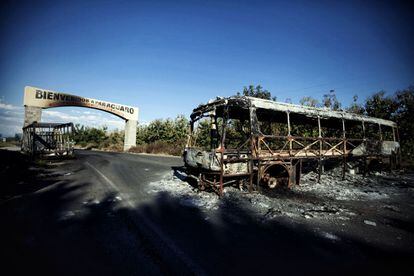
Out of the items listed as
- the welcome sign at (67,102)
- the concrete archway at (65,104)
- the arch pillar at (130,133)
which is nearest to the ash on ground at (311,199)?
the concrete archway at (65,104)

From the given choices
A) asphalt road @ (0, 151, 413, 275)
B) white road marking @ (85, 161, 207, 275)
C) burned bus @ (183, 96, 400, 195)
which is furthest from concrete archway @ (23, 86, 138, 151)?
white road marking @ (85, 161, 207, 275)

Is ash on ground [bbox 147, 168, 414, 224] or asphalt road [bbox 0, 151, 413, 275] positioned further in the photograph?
ash on ground [bbox 147, 168, 414, 224]

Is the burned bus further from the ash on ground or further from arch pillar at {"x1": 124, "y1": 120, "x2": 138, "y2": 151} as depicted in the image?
arch pillar at {"x1": 124, "y1": 120, "x2": 138, "y2": 151}

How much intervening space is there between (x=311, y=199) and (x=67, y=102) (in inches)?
959

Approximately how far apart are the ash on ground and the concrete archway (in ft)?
56.4

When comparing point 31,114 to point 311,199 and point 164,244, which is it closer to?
point 164,244

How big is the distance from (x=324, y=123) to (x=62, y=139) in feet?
70.8

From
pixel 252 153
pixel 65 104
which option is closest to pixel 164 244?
pixel 252 153

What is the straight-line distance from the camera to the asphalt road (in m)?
3.27

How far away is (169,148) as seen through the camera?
26.2 metres

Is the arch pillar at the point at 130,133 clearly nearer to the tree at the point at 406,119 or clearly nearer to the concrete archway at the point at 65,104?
the concrete archway at the point at 65,104

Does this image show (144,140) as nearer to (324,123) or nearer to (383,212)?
(324,123)

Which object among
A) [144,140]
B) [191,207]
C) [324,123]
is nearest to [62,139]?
[144,140]

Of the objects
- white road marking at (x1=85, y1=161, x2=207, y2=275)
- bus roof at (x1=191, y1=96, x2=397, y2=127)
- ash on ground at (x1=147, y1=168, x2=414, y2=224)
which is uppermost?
bus roof at (x1=191, y1=96, x2=397, y2=127)
